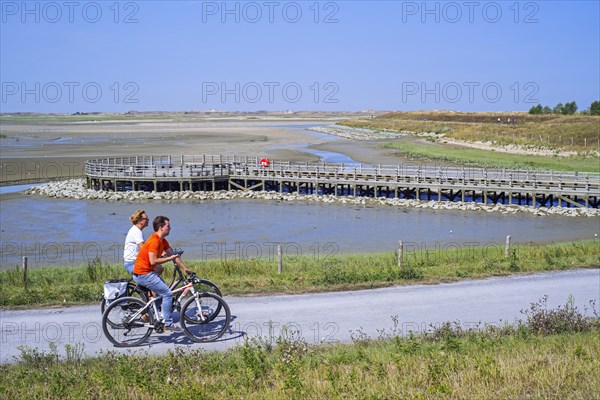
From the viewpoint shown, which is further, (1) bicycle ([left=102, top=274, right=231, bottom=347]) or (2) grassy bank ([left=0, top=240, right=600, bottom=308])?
(2) grassy bank ([left=0, top=240, right=600, bottom=308])

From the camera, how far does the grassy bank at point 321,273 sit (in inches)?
575

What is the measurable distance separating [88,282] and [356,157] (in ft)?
188

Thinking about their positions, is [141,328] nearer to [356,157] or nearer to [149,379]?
[149,379]

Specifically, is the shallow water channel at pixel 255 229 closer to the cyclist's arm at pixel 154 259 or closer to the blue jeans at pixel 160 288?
the blue jeans at pixel 160 288

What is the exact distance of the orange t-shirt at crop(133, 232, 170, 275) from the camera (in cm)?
1062

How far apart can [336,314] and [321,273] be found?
386 cm

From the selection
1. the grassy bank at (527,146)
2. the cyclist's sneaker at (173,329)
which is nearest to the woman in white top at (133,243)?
the cyclist's sneaker at (173,329)

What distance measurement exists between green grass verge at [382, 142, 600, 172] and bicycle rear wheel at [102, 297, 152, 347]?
1874 inches

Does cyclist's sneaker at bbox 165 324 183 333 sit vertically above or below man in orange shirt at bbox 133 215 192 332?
below

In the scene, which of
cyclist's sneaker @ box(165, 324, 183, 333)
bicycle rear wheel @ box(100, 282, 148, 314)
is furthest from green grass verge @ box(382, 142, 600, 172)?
bicycle rear wheel @ box(100, 282, 148, 314)

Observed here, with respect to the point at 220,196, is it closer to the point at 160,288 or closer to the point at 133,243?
the point at 133,243

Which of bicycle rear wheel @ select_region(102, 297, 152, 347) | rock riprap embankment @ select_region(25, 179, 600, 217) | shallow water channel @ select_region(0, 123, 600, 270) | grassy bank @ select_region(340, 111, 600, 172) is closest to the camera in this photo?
bicycle rear wheel @ select_region(102, 297, 152, 347)

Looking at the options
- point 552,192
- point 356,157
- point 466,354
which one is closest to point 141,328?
point 466,354

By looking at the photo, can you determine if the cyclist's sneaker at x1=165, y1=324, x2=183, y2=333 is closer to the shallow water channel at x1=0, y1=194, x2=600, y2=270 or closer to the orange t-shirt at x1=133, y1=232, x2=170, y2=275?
the orange t-shirt at x1=133, y1=232, x2=170, y2=275
